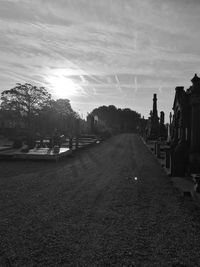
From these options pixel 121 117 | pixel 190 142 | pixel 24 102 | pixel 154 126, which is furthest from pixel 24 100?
pixel 121 117

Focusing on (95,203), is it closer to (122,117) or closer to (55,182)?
(55,182)

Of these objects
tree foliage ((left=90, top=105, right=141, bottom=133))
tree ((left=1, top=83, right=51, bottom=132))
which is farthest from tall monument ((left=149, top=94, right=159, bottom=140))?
tree foliage ((left=90, top=105, right=141, bottom=133))

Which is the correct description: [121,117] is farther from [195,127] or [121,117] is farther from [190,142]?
[195,127]

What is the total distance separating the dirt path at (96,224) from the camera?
424 centimetres

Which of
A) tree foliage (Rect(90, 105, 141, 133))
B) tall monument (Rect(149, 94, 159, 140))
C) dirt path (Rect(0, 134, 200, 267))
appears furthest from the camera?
tree foliage (Rect(90, 105, 141, 133))

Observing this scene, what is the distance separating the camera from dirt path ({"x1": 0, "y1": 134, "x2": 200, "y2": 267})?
4242mm

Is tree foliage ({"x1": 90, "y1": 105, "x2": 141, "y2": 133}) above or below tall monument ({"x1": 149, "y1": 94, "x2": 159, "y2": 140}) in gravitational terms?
above

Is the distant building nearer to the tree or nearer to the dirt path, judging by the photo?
the dirt path

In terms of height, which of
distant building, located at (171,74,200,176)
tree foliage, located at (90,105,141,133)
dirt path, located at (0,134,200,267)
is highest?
tree foliage, located at (90,105,141,133)

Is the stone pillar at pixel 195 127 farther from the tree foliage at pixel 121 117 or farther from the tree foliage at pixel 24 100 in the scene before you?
the tree foliage at pixel 121 117

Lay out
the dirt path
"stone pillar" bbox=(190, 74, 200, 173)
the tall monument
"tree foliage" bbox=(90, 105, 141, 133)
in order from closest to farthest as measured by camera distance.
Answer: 1. the dirt path
2. "stone pillar" bbox=(190, 74, 200, 173)
3. the tall monument
4. "tree foliage" bbox=(90, 105, 141, 133)

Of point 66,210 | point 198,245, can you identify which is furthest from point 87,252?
point 66,210

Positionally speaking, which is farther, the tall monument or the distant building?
the tall monument

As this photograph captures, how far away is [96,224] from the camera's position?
572 cm
